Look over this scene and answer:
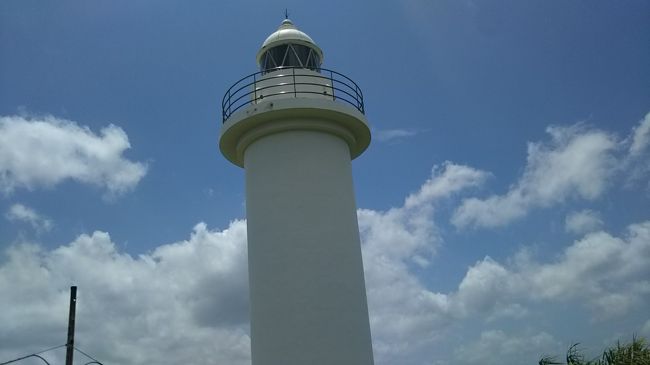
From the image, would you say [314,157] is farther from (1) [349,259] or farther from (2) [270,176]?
(1) [349,259]

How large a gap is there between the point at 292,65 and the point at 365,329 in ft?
26.4

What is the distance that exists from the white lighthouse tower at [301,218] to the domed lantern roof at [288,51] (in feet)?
1.64

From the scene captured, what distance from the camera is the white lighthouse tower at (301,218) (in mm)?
14422

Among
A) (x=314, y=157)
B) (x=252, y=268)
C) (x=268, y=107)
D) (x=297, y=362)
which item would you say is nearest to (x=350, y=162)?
(x=314, y=157)

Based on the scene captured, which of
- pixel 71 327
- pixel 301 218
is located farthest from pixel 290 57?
pixel 71 327

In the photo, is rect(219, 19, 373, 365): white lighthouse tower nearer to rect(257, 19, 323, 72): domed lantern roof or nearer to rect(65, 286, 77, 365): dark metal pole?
rect(257, 19, 323, 72): domed lantern roof

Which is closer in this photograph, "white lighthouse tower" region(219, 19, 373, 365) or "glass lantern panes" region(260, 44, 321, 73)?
"white lighthouse tower" region(219, 19, 373, 365)

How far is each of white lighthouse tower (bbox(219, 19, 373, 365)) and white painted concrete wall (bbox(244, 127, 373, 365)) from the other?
0.02m

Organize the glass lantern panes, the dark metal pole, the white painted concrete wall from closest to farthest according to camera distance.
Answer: the dark metal pole → the white painted concrete wall → the glass lantern panes

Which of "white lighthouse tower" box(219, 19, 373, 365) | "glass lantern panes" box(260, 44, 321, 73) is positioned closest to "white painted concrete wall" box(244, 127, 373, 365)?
"white lighthouse tower" box(219, 19, 373, 365)

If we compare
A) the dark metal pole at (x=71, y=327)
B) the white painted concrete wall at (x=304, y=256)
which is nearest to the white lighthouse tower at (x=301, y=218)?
the white painted concrete wall at (x=304, y=256)

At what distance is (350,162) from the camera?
17.5 meters

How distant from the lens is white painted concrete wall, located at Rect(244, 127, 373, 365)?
14336 mm

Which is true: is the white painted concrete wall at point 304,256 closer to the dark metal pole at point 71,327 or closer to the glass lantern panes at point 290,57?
the glass lantern panes at point 290,57
